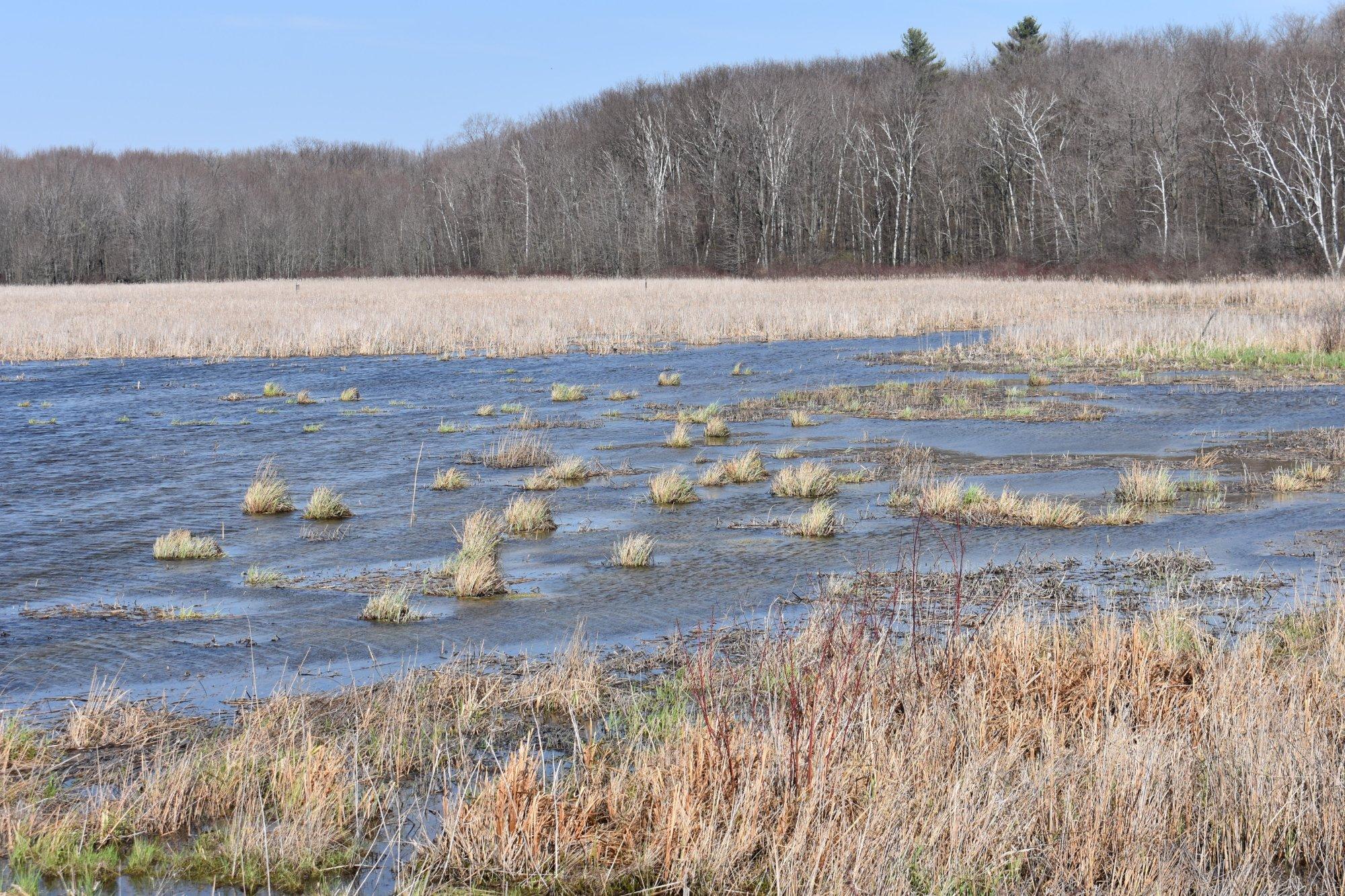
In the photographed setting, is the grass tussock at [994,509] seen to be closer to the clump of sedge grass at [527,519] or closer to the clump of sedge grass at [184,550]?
the clump of sedge grass at [527,519]

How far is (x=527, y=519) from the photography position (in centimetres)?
1066

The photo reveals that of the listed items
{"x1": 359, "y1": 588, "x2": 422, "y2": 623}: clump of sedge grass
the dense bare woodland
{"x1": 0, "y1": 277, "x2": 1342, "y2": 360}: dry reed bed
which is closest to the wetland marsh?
{"x1": 359, "y1": 588, "x2": 422, "y2": 623}: clump of sedge grass

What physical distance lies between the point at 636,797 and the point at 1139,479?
320 inches

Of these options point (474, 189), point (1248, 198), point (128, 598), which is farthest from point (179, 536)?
point (474, 189)

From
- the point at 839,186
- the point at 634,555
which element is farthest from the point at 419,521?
the point at 839,186

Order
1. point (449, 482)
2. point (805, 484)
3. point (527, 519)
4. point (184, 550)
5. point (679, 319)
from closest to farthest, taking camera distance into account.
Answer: point (184, 550)
point (527, 519)
point (805, 484)
point (449, 482)
point (679, 319)

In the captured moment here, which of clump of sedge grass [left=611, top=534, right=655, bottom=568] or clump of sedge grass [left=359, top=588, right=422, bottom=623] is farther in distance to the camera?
clump of sedge grass [left=611, top=534, right=655, bottom=568]

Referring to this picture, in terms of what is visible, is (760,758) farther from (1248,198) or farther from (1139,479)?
(1248,198)

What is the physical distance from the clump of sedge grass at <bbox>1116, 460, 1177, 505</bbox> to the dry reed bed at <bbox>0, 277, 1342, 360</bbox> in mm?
13971

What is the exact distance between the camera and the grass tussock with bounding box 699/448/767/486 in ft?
41.8

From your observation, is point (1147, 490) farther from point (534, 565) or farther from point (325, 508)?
point (325, 508)

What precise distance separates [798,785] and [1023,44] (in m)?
85.1

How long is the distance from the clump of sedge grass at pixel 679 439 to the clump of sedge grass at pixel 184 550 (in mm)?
6798

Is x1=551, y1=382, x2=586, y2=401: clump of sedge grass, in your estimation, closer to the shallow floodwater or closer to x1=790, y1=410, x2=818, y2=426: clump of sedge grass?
the shallow floodwater
